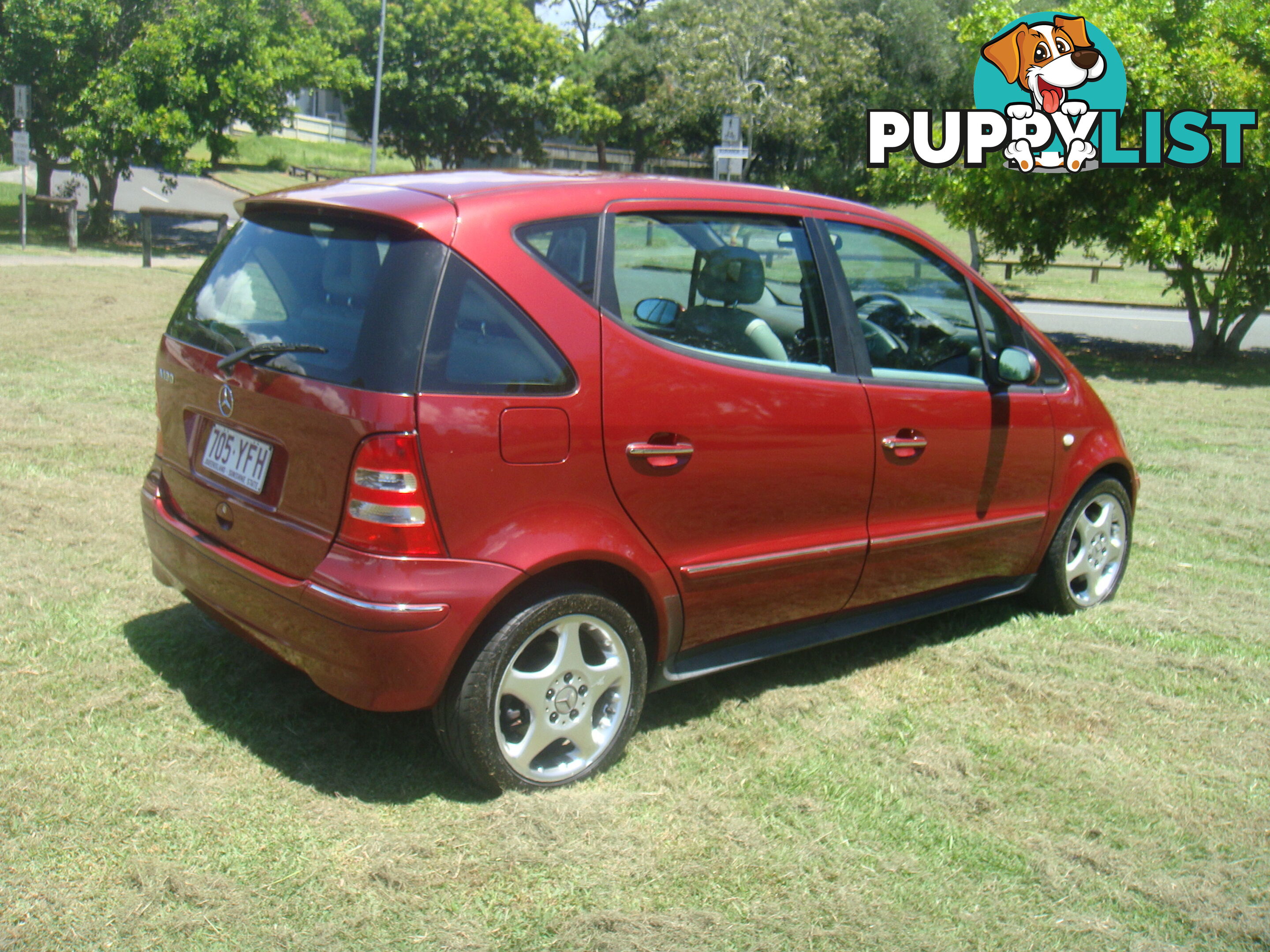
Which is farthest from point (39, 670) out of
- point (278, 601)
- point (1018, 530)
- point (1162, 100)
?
point (1162, 100)

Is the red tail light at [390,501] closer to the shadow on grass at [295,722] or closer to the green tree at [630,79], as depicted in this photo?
the shadow on grass at [295,722]

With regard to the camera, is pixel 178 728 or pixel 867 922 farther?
pixel 178 728

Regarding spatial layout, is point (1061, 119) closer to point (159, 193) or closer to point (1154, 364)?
point (1154, 364)

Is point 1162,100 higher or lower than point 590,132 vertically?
lower

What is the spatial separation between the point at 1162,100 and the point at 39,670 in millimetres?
12623

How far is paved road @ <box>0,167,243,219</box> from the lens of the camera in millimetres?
31781

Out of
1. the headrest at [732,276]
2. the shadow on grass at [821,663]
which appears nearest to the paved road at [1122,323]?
the shadow on grass at [821,663]

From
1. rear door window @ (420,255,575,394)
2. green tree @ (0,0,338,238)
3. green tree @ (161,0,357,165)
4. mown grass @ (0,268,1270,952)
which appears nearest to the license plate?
rear door window @ (420,255,575,394)

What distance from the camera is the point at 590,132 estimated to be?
39.2 meters

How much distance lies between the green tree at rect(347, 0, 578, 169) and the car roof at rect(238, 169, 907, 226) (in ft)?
109

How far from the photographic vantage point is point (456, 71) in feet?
117

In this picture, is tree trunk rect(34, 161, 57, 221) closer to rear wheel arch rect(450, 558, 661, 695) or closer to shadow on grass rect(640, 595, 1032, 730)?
shadow on grass rect(640, 595, 1032, 730)

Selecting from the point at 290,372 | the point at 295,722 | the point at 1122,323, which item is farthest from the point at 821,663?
the point at 1122,323

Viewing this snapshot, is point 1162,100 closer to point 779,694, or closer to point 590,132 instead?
point 779,694
